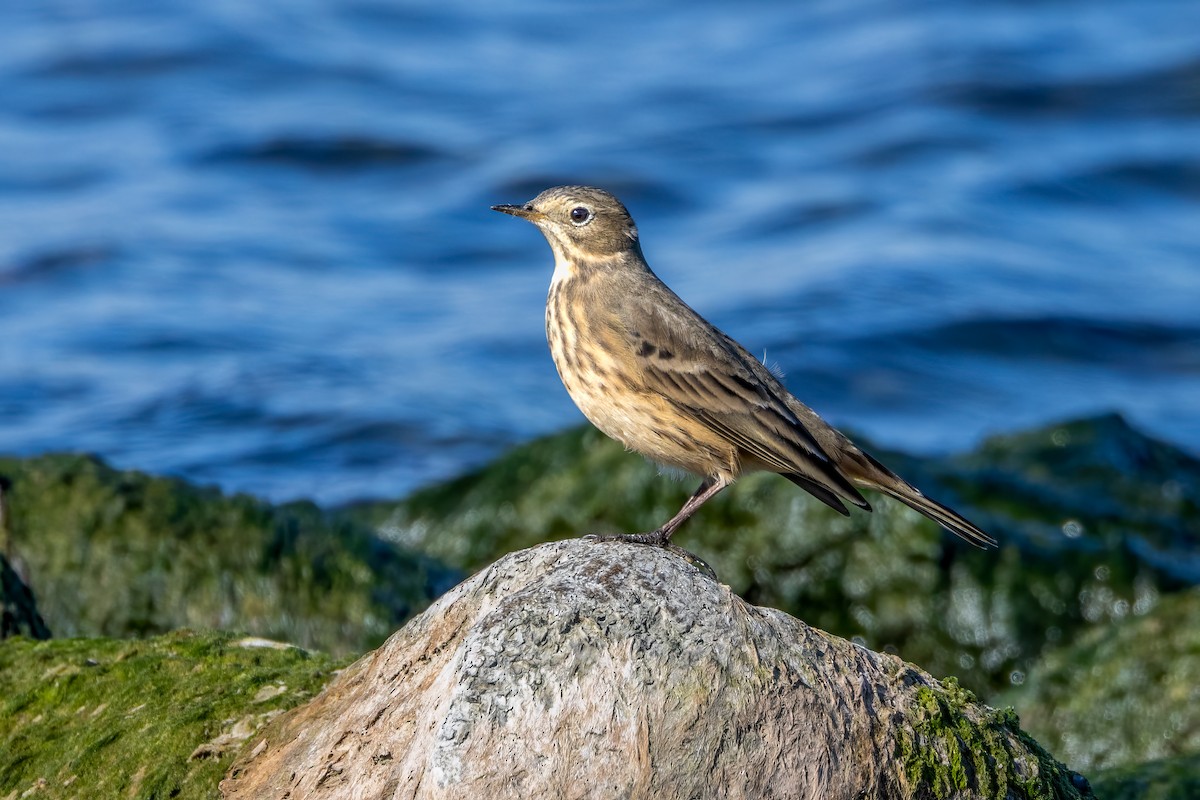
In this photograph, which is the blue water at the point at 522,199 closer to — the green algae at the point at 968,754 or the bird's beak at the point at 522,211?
the bird's beak at the point at 522,211

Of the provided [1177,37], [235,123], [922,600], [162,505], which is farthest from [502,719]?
[1177,37]

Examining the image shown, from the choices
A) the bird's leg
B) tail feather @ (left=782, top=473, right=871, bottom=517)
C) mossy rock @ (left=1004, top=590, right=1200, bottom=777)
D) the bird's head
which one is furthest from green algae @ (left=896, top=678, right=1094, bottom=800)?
the bird's head

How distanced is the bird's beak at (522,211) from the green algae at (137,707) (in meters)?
2.45

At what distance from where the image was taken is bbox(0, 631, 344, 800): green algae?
18.1 ft

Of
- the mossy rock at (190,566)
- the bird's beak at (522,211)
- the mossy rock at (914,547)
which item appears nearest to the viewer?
the bird's beak at (522,211)

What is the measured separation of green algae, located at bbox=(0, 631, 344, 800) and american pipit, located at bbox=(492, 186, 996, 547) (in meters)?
1.64

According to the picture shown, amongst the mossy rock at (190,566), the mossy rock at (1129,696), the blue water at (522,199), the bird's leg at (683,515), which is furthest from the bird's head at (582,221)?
the blue water at (522,199)

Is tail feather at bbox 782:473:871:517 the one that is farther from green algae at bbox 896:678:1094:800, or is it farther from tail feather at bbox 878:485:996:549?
green algae at bbox 896:678:1094:800

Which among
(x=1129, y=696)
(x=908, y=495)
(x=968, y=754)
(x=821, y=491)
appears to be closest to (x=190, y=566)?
(x=821, y=491)

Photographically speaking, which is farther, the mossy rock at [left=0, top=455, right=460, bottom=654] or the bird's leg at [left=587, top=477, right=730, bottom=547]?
the mossy rock at [left=0, top=455, right=460, bottom=654]

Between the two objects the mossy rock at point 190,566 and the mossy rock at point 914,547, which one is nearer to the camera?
the mossy rock at point 190,566

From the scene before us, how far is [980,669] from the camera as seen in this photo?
10.2 m

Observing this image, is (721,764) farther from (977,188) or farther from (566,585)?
(977,188)

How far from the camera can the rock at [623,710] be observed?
4676 mm
